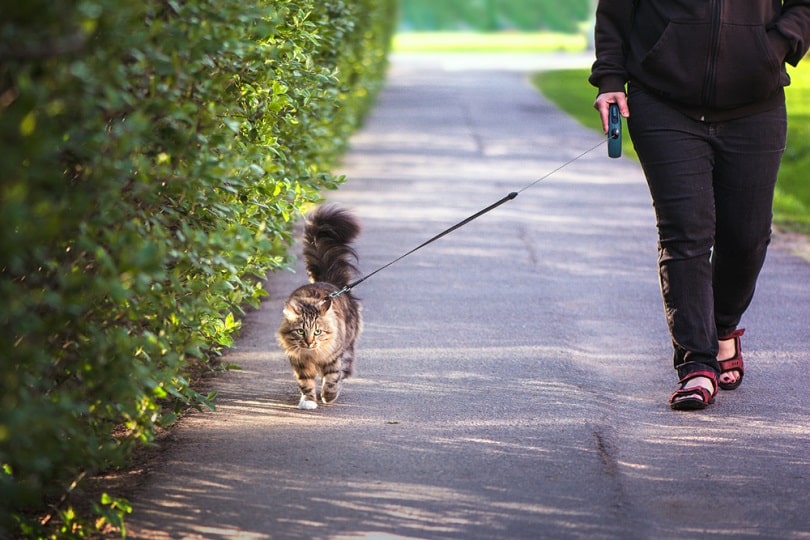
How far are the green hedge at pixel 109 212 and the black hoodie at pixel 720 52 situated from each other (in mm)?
1797

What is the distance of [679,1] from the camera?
5.75 m

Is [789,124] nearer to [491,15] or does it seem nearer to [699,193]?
[699,193]

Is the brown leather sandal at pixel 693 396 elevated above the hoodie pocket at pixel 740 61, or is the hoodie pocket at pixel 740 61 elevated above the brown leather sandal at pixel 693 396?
the hoodie pocket at pixel 740 61

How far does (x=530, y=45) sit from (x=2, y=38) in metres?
55.6

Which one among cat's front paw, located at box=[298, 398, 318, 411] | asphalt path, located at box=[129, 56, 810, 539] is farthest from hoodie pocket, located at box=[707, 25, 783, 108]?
cat's front paw, located at box=[298, 398, 318, 411]

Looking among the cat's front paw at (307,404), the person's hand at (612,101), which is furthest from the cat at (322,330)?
the person's hand at (612,101)

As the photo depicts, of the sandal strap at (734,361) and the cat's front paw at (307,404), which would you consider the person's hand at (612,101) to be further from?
the cat's front paw at (307,404)

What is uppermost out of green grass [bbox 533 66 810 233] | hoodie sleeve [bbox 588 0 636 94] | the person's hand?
hoodie sleeve [bbox 588 0 636 94]

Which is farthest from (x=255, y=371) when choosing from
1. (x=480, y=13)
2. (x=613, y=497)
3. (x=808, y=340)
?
(x=480, y=13)

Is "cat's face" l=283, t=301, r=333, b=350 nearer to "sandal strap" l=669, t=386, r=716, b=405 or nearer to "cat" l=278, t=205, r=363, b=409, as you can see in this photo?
"cat" l=278, t=205, r=363, b=409

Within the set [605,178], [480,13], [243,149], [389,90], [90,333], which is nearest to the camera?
[90,333]

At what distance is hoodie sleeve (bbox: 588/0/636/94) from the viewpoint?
19.6ft

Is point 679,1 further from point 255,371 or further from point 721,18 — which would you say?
point 255,371

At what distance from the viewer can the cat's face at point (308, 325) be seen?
617 centimetres
